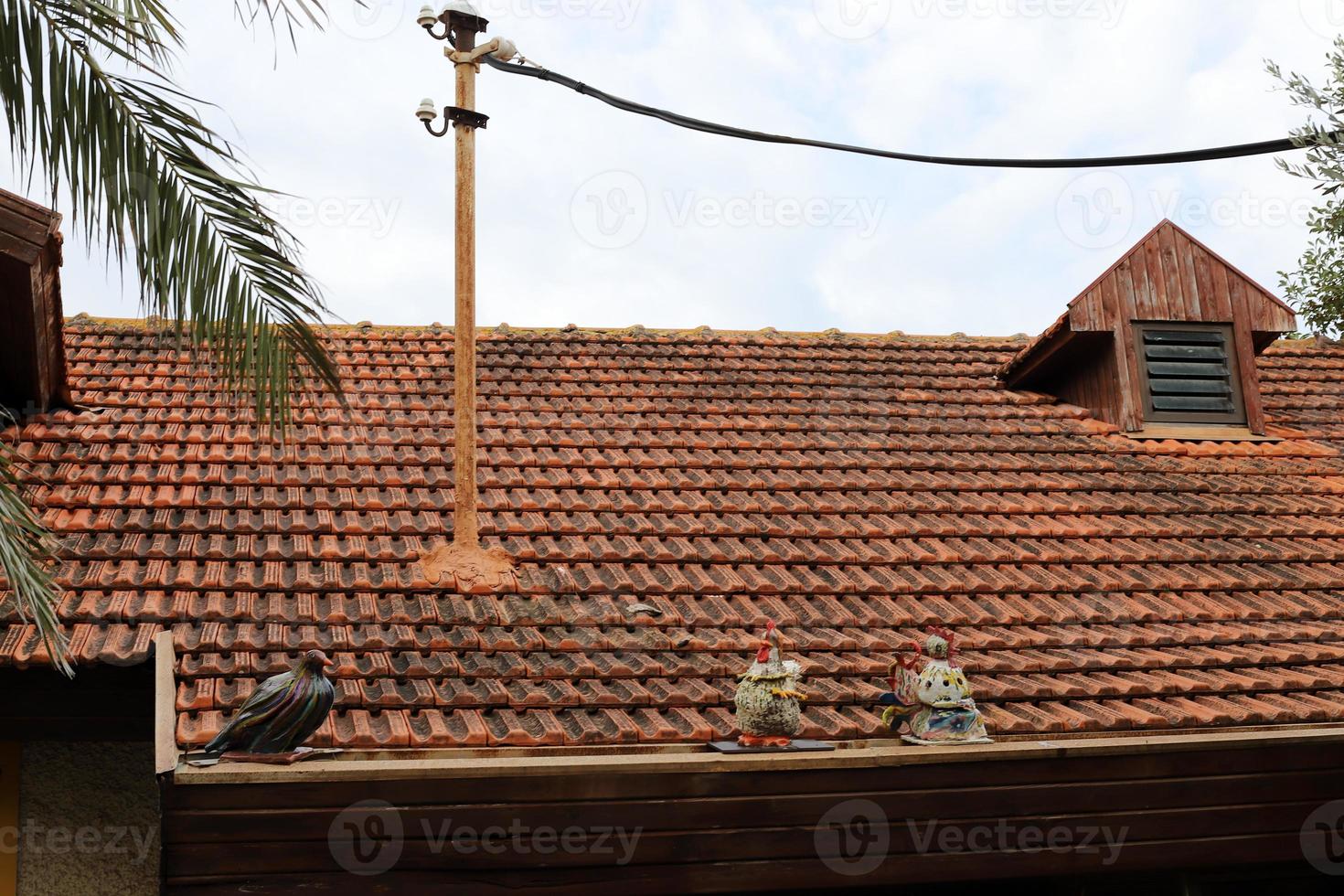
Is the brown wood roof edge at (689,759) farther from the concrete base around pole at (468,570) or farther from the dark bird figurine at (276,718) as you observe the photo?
the concrete base around pole at (468,570)

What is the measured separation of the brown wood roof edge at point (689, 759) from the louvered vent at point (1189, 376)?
3.54 metres

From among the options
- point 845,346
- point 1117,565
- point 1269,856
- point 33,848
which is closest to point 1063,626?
point 1117,565

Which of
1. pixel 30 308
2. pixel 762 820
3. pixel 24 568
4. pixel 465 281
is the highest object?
pixel 465 281

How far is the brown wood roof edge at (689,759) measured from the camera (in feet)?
15.8

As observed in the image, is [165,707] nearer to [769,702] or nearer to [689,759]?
[689,759]

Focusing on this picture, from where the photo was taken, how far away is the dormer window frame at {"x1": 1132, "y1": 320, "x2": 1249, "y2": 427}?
9.02 metres

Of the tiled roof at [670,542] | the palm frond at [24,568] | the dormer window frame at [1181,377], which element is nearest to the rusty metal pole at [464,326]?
the tiled roof at [670,542]

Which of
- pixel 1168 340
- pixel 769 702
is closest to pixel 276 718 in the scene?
pixel 769 702

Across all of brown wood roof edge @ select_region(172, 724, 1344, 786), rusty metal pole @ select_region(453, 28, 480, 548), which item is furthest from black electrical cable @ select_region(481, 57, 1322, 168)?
brown wood roof edge @ select_region(172, 724, 1344, 786)

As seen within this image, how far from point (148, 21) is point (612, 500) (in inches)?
144

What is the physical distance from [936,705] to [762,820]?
2.97 feet

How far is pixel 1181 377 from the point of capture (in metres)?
9.13

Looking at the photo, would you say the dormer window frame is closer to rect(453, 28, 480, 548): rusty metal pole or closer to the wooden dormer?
the wooden dormer

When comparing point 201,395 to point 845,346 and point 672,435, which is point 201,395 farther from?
point 845,346
